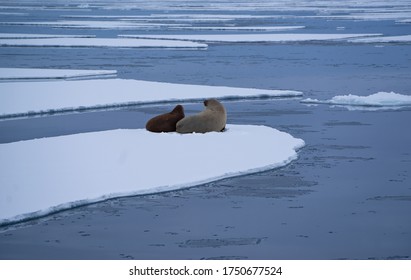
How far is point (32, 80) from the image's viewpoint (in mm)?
16156

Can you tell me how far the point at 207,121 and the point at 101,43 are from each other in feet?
57.6

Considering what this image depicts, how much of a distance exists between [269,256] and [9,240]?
5.12ft

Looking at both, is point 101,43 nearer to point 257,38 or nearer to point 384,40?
point 257,38

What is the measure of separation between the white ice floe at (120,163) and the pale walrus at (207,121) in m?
0.09

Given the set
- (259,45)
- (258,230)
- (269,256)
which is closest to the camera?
(269,256)

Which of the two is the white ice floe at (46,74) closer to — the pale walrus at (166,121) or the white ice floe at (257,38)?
the pale walrus at (166,121)

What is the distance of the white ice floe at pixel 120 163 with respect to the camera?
6824 millimetres

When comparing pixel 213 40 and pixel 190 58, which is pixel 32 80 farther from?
pixel 213 40

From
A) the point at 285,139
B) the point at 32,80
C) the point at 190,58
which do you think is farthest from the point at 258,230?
the point at 190,58

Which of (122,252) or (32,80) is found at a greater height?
(32,80)

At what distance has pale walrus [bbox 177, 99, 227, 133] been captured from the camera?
9586 mm

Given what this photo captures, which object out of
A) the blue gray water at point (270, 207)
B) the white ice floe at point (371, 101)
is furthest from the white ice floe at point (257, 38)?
the white ice floe at point (371, 101)

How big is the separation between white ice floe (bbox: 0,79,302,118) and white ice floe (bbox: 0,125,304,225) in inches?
92.8

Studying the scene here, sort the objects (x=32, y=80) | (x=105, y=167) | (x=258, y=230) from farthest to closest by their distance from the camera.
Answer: (x=32, y=80)
(x=105, y=167)
(x=258, y=230)
